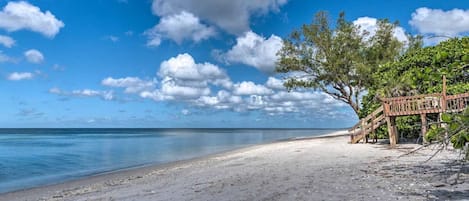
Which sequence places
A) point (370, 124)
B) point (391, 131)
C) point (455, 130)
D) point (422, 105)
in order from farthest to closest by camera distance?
point (370, 124)
point (391, 131)
point (422, 105)
point (455, 130)

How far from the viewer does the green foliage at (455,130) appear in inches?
113

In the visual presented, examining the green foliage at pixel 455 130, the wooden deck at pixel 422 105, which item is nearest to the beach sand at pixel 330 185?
the green foliage at pixel 455 130

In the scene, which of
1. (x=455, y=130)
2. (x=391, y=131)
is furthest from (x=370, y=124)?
(x=455, y=130)

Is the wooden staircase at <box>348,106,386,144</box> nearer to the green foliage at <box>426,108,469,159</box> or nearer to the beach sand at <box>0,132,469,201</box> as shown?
the beach sand at <box>0,132,469,201</box>

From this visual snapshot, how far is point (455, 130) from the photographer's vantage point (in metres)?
2.88

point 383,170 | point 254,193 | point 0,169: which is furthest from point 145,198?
point 0,169

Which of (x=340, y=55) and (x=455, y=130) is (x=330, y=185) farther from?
(x=340, y=55)

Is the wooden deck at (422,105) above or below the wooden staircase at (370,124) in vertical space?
above

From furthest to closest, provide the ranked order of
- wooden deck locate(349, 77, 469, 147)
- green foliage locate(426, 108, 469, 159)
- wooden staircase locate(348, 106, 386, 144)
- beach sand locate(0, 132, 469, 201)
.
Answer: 1. wooden staircase locate(348, 106, 386, 144)
2. wooden deck locate(349, 77, 469, 147)
3. beach sand locate(0, 132, 469, 201)
4. green foliage locate(426, 108, 469, 159)

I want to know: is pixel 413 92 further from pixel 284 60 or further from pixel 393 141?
pixel 284 60

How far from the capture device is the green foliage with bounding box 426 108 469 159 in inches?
113

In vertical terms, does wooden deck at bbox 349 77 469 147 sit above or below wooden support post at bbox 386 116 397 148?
above

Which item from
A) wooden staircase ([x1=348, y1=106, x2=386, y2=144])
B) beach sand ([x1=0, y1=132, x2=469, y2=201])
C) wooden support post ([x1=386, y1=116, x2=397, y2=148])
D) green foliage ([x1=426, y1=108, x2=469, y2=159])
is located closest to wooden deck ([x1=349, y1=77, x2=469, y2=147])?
wooden support post ([x1=386, y1=116, x2=397, y2=148])

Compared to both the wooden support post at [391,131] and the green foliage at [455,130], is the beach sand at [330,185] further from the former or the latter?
the wooden support post at [391,131]
